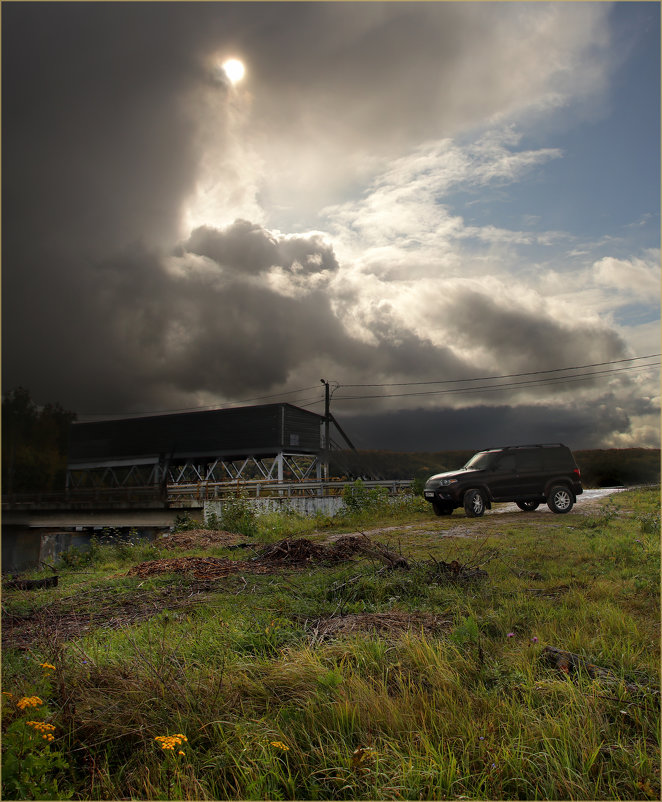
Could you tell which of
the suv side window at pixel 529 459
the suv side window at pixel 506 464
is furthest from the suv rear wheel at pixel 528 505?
the suv side window at pixel 506 464

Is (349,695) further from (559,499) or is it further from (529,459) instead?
(559,499)

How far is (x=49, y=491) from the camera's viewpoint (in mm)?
4430

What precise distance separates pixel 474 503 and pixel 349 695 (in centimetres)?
1353

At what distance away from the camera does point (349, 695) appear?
11.6 feet

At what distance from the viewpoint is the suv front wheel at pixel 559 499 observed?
16.5 meters

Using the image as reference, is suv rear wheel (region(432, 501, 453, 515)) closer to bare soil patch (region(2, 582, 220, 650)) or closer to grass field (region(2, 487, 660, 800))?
grass field (region(2, 487, 660, 800))

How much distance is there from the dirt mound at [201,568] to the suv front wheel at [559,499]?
34.4 feet

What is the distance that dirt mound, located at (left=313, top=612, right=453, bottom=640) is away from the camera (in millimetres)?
4887

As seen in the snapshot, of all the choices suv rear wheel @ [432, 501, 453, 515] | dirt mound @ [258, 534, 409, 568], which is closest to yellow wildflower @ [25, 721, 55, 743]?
dirt mound @ [258, 534, 409, 568]

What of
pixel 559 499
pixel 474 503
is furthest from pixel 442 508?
pixel 559 499

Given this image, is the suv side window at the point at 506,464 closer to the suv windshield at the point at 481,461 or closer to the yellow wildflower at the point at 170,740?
the suv windshield at the point at 481,461

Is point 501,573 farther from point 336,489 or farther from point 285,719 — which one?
point 336,489

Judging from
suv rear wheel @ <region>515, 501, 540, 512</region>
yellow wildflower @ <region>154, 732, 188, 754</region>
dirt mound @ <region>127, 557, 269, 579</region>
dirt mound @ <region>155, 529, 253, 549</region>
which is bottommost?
dirt mound @ <region>155, 529, 253, 549</region>

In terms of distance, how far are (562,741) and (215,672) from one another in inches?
93.9
